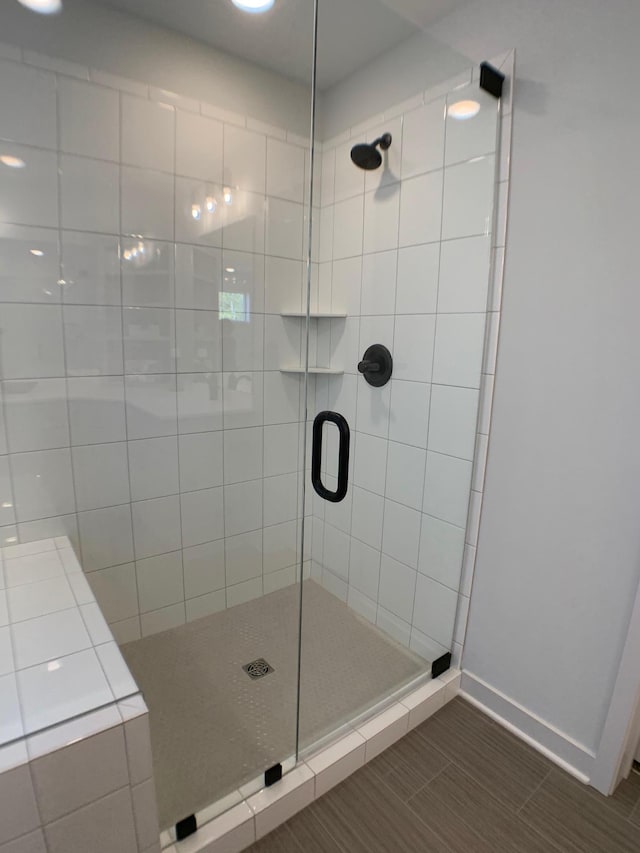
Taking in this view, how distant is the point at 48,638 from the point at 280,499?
122 cm

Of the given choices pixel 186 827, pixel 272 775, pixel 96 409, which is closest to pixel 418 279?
pixel 96 409

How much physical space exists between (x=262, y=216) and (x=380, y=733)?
200 cm

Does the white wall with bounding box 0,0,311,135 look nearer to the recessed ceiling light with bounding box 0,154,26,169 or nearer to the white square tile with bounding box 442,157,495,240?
the recessed ceiling light with bounding box 0,154,26,169

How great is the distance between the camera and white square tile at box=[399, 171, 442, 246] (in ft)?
5.06

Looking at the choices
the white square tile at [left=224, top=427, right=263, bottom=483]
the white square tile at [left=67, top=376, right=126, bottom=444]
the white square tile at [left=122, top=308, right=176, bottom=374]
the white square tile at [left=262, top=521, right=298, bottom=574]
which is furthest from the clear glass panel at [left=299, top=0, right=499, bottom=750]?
the white square tile at [left=67, top=376, right=126, bottom=444]

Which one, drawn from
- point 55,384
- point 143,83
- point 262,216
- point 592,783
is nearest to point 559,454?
point 592,783

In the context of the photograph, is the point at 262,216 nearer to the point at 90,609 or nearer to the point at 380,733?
the point at 90,609

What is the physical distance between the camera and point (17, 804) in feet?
2.45

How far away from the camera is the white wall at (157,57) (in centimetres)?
136

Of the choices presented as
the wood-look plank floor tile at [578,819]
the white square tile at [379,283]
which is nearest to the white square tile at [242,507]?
the white square tile at [379,283]

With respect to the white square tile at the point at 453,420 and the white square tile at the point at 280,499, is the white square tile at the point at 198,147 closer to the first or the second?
the white square tile at the point at 453,420

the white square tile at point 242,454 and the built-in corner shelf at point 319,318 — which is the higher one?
the built-in corner shelf at point 319,318

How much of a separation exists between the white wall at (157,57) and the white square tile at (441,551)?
178 cm

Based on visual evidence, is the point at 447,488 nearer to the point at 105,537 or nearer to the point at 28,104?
the point at 105,537
